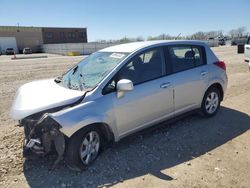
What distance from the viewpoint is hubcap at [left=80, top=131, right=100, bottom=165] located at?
143 inches

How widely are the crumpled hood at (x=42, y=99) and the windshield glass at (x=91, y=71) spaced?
0.65ft

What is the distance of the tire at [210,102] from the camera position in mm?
5402

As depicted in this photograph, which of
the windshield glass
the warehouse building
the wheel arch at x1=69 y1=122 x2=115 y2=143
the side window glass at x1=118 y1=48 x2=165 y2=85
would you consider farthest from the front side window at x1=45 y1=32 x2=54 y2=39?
the wheel arch at x1=69 y1=122 x2=115 y2=143

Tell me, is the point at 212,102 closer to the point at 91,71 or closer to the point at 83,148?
the point at 91,71

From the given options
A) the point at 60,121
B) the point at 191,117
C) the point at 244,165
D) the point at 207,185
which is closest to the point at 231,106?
the point at 191,117

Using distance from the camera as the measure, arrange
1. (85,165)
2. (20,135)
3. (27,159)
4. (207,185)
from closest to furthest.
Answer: (207,185) < (85,165) < (27,159) < (20,135)

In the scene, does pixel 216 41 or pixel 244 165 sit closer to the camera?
pixel 244 165

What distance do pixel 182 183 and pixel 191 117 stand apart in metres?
2.58

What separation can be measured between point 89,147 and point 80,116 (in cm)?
56

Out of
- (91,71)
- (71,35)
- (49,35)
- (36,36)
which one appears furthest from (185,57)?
(71,35)

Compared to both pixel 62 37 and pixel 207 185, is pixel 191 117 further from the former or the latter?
pixel 62 37

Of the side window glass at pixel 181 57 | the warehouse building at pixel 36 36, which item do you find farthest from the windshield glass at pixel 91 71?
the warehouse building at pixel 36 36

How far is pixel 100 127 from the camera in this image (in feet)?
12.4

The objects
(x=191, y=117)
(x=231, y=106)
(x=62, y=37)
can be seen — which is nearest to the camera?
(x=191, y=117)
